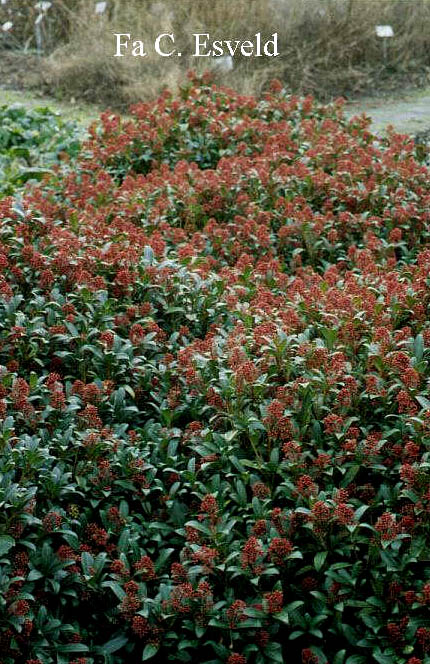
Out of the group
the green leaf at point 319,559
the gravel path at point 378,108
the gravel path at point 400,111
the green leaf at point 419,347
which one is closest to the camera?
the green leaf at point 319,559

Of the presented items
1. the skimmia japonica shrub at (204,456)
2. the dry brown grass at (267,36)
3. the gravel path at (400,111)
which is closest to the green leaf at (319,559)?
the skimmia japonica shrub at (204,456)

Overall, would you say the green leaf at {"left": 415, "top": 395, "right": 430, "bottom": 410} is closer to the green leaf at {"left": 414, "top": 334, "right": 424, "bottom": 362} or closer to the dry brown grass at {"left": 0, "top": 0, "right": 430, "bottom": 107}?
the green leaf at {"left": 414, "top": 334, "right": 424, "bottom": 362}

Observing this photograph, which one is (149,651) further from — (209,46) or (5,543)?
(209,46)

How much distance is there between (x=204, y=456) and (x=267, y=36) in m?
7.41

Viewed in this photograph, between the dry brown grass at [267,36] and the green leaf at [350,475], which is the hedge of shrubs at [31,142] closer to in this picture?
the dry brown grass at [267,36]

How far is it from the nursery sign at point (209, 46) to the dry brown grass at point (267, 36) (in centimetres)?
7

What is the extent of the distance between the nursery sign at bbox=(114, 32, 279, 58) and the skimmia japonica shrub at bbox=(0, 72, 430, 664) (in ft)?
16.9

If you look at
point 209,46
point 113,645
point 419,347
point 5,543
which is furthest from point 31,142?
point 113,645

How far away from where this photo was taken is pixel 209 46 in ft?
28.7

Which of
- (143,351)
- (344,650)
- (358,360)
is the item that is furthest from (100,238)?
(344,650)

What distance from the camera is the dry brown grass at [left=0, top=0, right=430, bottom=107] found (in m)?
8.67

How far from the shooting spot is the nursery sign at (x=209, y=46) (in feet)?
28.3

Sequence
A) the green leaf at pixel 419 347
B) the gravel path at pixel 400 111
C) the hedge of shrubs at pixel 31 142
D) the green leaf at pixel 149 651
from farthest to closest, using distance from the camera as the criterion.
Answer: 1. the gravel path at pixel 400 111
2. the hedge of shrubs at pixel 31 142
3. the green leaf at pixel 419 347
4. the green leaf at pixel 149 651

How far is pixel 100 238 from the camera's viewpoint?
3.73 meters
